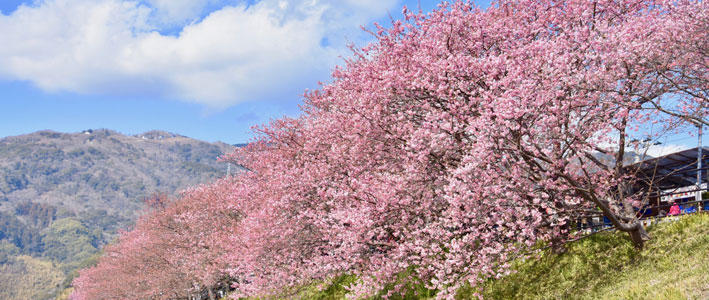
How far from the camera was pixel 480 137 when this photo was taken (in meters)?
Result: 11.9

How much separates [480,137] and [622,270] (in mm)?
5685

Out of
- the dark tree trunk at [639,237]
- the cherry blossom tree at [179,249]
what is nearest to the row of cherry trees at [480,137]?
the dark tree trunk at [639,237]

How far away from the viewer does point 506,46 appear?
16219mm

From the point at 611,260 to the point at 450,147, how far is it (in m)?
5.37

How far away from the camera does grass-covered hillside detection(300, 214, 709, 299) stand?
11602mm

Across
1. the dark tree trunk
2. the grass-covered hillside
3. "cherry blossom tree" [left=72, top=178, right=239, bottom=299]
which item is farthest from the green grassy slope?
"cherry blossom tree" [left=72, top=178, right=239, bottom=299]

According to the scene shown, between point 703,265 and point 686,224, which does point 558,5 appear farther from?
point 703,265

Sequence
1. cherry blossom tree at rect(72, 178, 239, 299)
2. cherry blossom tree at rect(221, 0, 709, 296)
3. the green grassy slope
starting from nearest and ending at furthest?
the green grassy slope, cherry blossom tree at rect(221, 0, 709, 296), cherry blossom tree at rect(72, 178, 239, 299)

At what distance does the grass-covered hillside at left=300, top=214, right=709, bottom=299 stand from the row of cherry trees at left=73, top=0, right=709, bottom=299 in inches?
24.4

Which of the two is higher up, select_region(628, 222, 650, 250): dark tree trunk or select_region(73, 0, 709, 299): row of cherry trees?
select_region(73, 0, 709, 299): row of cherry trees

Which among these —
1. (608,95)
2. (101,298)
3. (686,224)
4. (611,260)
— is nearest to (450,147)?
(608,95)

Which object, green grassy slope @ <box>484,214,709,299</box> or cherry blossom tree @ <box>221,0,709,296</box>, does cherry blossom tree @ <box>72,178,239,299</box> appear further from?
green grassy slope @ <box>484,214,709,299</box>

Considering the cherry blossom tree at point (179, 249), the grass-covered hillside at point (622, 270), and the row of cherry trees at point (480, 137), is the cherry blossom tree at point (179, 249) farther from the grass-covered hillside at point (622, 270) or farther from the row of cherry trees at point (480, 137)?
the grass-covered hillside at point (622, 270)

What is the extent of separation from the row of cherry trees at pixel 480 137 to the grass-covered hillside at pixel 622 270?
2.03 feet
